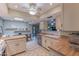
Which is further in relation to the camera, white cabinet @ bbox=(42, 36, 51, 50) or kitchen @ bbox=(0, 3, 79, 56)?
white cabinet @ bbox=(42, 36, 51, 50)

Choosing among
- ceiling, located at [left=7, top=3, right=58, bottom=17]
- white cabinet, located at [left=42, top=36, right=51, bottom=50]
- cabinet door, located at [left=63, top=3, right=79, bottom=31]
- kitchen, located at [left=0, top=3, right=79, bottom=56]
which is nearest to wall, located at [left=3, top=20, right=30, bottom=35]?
kitchen, located at [left=0, top=3, right=79, bottom=56]

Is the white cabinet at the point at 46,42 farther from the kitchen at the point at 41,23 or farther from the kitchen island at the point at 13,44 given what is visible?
the kitchen island at the point at 13,44

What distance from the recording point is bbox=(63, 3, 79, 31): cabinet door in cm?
108

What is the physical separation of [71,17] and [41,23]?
44cm

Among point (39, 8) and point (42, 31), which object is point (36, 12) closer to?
point (39, 8)

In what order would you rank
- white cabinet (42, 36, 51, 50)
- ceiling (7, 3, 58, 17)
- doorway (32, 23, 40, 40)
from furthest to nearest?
white cabinet (42, 36, 51, 50)
doorway (32, 23, 40, 40)
ceiling (7, 3, 58, 17)

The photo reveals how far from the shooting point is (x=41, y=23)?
1.28 meters

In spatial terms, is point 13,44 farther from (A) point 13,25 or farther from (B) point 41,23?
(B) point 41,23

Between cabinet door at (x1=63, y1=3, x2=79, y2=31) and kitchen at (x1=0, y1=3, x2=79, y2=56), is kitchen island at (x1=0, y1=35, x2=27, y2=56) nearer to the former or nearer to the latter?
kitchen at (x1=0, y1=3, x2=79, y2=56)

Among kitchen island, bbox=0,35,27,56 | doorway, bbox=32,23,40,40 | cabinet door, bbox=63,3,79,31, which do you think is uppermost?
cabinet door, bbox=63,3,79,31

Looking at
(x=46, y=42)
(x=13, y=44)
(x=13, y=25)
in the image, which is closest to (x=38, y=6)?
(x=13, y=25)

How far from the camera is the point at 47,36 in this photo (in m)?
1.37

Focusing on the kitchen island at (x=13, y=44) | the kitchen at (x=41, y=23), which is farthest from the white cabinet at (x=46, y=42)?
the kitchen island at (x=13, y=44)

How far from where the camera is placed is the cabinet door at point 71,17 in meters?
1.08
